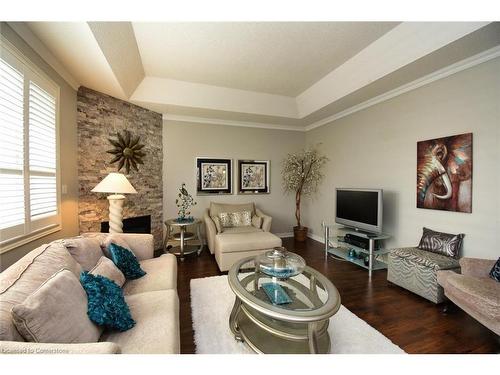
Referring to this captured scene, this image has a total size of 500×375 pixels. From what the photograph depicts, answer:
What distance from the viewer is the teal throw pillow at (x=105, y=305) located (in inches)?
43.7

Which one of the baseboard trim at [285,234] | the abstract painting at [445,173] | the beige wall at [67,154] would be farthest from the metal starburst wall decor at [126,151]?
the abstract painting at [445,173]

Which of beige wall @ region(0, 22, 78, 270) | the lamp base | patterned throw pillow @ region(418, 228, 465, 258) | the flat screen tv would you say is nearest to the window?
beige wall @ region(0, 22, 78, 270)

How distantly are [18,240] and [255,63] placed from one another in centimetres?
321

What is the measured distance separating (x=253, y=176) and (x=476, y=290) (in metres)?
3.55

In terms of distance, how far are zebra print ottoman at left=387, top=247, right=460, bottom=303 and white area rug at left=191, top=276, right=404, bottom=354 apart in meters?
0.90

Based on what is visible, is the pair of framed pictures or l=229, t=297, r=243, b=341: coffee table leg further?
the pair of framed pictures

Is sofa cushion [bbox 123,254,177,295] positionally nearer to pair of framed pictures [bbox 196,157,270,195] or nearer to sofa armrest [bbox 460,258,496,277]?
pair of framed pictures [bbox 196,157,270,195]

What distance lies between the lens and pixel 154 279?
180cm

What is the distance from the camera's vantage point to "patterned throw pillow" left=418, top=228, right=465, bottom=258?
2.21 metres

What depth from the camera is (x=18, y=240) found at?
1.72 meters

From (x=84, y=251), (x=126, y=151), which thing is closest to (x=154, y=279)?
(x=84, y=251)

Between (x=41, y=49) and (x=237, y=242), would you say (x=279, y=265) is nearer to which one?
(x=237, y=242)

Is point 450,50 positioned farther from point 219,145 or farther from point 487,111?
point 219,145
